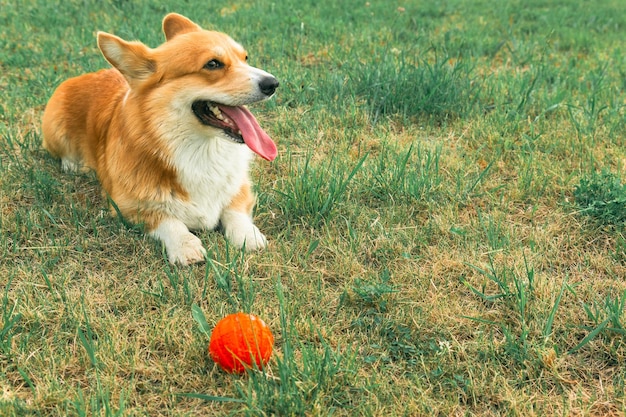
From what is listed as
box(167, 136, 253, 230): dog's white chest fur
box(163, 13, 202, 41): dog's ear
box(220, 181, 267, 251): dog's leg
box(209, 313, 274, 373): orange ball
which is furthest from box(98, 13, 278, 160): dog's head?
box(209, 313, 274, 373): orange ball

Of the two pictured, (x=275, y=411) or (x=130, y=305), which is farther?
(x=130, y=305)

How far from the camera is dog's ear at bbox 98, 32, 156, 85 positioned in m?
2.52

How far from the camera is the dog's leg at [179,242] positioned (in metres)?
2.41

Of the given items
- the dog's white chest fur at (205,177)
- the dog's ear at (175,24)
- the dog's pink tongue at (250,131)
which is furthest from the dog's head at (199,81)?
the dog's ear at (175,24)

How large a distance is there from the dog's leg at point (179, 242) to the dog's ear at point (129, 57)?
0.63 m

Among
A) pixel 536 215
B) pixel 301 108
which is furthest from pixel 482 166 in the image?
pixel 301 108

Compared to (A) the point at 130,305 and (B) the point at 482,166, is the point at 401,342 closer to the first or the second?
(A) the point at 130,305

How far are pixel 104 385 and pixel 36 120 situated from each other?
2.42 metres

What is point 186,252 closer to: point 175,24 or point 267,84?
point 267,84

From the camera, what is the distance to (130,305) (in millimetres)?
2180

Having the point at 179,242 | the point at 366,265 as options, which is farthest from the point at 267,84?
the point at 366,265

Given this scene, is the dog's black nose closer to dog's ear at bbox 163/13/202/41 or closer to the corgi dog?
the corgi dog

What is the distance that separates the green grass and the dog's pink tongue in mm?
232

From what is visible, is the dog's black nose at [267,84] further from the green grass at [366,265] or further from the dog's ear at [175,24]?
the dog's ear at [175,24]
